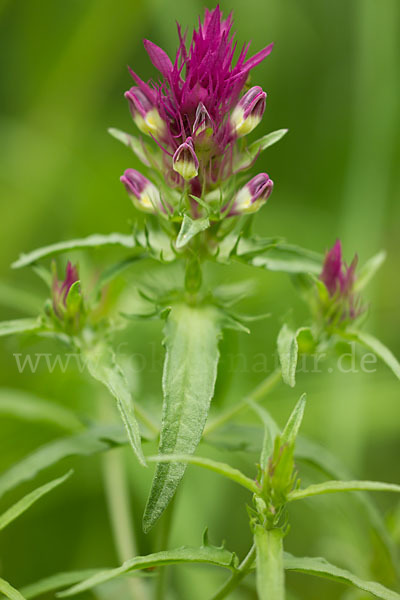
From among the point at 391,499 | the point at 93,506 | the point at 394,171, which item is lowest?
the point at 93,506

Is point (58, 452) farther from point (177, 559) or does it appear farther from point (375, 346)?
point (375, 346)

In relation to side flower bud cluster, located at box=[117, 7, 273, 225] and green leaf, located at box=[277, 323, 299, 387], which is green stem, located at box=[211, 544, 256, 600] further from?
side flower bud cluster, located at box=[117, 7, 273, 225]

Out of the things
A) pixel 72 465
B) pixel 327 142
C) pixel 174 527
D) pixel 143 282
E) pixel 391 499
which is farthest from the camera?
pixel 327 142

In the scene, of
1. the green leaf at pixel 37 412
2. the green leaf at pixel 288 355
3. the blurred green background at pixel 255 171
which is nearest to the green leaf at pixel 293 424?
the green leaf at pixel 288 355

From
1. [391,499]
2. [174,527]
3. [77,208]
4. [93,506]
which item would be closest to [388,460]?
[391,499]

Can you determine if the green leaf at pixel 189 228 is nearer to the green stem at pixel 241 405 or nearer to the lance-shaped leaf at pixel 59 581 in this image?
the green stem at pixel 241 405

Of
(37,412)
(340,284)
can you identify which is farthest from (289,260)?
(37,412)

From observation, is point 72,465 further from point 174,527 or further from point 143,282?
point 143,282
